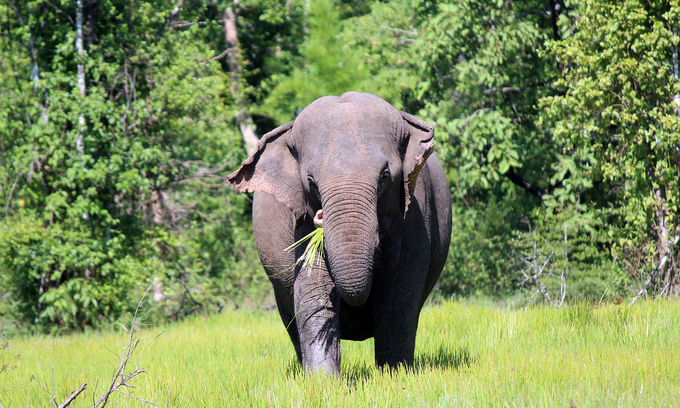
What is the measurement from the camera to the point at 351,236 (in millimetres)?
4195

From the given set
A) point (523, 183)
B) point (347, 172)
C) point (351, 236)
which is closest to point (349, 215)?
point (351, 236)

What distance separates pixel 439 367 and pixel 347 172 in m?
1.88

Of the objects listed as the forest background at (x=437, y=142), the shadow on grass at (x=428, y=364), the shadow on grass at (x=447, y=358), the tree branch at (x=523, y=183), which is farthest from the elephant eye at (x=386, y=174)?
the tree branch at (x=523, y=183)

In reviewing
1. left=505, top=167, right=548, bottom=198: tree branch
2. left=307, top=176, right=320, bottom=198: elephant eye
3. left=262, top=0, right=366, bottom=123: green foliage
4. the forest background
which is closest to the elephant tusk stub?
left=307, top=176, right=320, bottom=198: elephant eye

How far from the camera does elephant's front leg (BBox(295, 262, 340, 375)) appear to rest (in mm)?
4883

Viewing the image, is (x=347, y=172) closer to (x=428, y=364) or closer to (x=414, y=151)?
(x=414, y=151)

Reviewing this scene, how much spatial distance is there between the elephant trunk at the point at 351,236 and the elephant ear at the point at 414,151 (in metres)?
0.50

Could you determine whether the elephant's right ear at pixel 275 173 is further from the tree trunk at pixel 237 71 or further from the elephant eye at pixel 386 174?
the tree trunk at pixel 237 71

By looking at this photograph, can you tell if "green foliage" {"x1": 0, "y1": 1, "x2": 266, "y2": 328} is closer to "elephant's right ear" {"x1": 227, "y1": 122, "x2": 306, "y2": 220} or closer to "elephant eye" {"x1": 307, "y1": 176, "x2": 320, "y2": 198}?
"elephant's right ear" {"x1": 227, "y1": 122, "x2": 306, "y2": 220}

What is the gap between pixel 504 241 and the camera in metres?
14.6

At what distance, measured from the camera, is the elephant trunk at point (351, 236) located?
13.8ft

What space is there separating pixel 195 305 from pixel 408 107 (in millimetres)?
6666

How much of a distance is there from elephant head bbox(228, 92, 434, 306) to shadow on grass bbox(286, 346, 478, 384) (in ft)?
4.03

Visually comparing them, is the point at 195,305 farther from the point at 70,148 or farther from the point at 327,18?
the point at 327,18
